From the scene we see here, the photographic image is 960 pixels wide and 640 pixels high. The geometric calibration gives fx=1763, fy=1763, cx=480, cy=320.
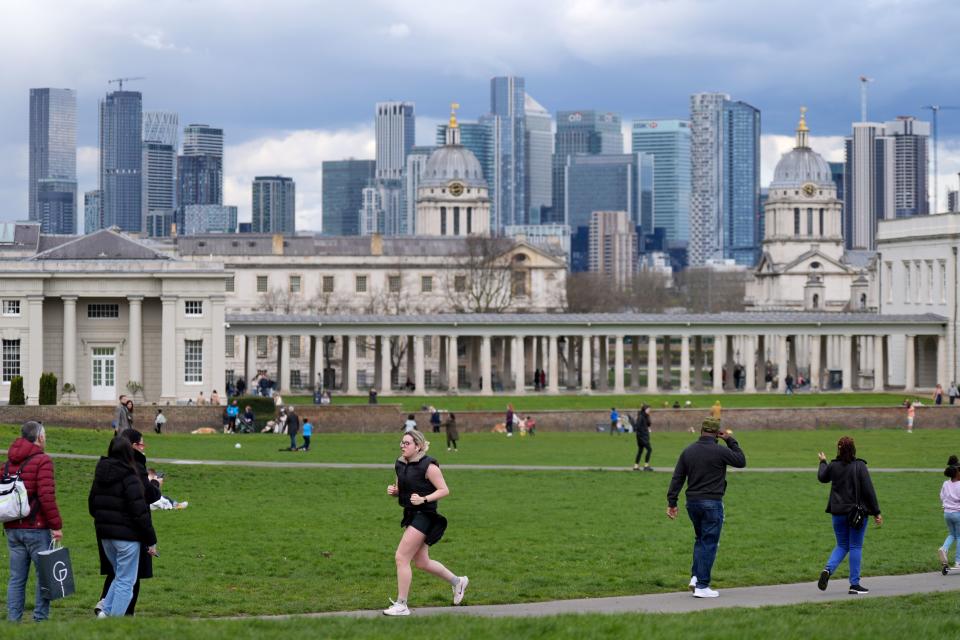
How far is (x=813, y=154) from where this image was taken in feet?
548

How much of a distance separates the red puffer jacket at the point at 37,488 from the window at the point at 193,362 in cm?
5405

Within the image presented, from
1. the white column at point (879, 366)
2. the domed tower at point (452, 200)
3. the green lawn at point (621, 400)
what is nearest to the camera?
the green lawn at point (621, 400)

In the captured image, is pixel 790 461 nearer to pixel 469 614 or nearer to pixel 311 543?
pixel 311 543

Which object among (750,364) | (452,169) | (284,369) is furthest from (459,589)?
(452,169)

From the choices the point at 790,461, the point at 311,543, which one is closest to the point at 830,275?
the point at 790,461

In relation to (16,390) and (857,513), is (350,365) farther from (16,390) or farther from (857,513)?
(857,513)

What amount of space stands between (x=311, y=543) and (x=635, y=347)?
74551mm

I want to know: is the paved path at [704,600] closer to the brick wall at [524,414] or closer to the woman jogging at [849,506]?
the woman jogging at [849,506]

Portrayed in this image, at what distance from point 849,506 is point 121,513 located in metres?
8.30

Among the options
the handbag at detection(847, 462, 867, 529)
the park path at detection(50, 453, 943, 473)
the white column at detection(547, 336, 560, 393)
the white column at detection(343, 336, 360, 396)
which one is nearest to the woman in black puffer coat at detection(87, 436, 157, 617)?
the handbag at detection(847, 462, 867, 529)

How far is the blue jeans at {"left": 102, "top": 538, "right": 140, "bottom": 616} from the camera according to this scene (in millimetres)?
17406

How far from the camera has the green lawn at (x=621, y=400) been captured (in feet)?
249

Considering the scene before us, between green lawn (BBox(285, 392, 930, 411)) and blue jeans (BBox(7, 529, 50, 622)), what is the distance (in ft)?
176

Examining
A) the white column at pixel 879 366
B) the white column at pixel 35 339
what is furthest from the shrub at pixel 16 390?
the white column at pixel 879 366
